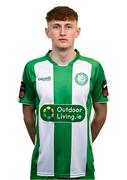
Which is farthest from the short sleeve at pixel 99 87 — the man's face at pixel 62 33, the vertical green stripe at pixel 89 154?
the man's face at pixel 62 33

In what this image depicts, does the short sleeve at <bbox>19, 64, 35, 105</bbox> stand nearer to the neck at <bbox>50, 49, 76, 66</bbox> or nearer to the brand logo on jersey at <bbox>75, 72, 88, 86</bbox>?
the neck at <bbox>50, 49, 76, 66</bbox>

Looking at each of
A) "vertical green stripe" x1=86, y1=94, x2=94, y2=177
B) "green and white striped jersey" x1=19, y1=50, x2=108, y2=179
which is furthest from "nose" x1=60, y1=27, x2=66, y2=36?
"vertical green stripe" x1=86, y1=94, x2=94, y2=177

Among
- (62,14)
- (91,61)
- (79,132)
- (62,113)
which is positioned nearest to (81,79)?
(91,61)

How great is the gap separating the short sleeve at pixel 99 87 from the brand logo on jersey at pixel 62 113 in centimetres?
23

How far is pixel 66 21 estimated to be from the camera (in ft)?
14.6

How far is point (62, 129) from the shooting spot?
4.48 metres

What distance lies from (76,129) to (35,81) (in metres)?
0.51

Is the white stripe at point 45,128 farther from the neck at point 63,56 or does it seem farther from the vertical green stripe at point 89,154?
the vertical green stripe at point 89,154

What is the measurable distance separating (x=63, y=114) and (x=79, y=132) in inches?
7.7

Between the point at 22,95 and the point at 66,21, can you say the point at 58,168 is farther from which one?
the point at 66,21

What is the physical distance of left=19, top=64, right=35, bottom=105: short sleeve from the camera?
4598mm

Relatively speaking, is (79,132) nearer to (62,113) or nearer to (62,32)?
(62,113)

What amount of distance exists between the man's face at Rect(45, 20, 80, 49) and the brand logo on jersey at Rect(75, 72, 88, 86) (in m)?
0.25

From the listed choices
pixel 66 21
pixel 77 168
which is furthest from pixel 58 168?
pixel 66 21
